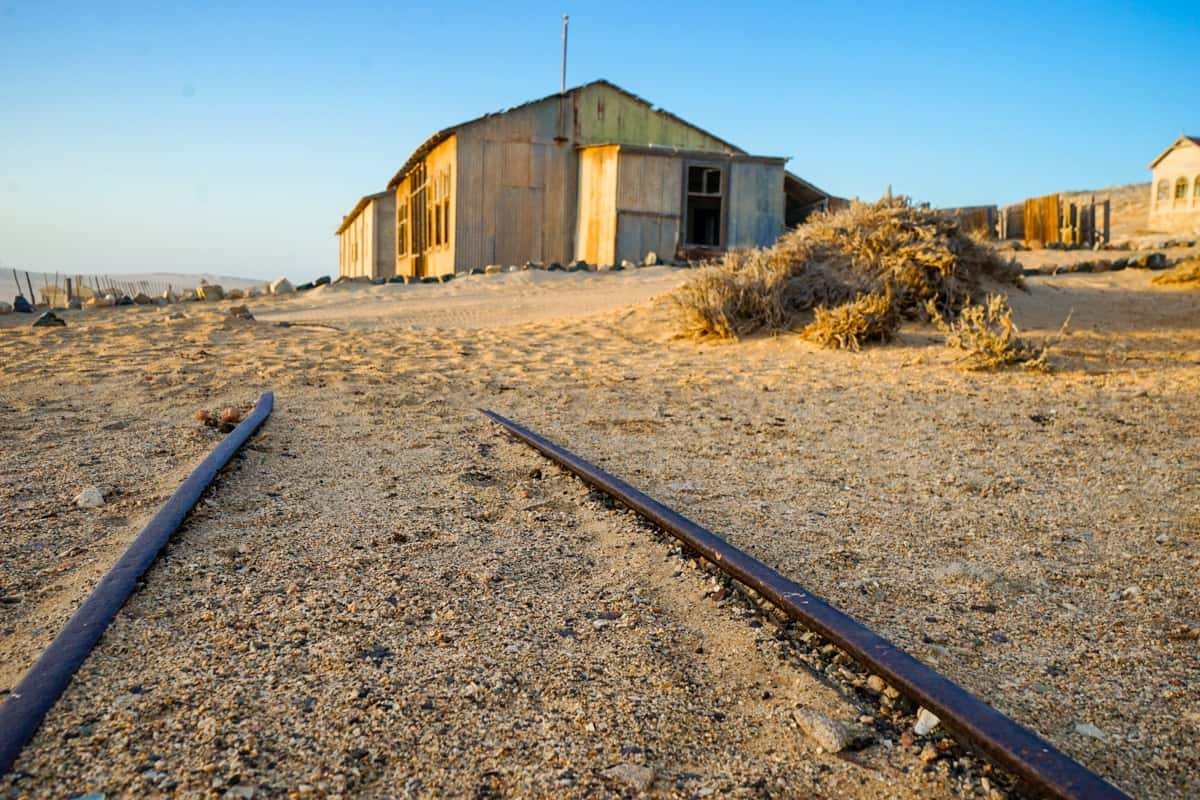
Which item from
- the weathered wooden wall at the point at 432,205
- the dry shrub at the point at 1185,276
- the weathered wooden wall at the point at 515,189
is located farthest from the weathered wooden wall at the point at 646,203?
the dry shrub at the point at 1185,276

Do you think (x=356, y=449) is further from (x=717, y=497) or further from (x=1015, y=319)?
(x=1015, y=319)

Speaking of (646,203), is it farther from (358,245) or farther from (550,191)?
(358,245)

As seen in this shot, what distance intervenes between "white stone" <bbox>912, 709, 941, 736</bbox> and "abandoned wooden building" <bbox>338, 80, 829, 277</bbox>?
1474 centimetres

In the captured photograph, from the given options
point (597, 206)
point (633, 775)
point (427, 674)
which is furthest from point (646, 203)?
point (633, 775)

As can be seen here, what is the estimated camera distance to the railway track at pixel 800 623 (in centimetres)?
141

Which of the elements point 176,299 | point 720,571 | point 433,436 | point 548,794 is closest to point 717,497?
point 720,571

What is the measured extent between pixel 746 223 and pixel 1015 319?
9.84 m

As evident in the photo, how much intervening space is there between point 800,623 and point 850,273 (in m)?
6.08

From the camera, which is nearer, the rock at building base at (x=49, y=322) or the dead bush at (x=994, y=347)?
the dead bush at (x=994, y=347)

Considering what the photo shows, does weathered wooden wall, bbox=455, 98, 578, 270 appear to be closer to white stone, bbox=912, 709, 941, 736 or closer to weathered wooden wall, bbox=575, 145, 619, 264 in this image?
weathered wooden wall, bbox=575, 145, 619, 264

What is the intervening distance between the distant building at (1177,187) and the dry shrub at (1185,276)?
26.9 meters

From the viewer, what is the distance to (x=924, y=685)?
1673mm

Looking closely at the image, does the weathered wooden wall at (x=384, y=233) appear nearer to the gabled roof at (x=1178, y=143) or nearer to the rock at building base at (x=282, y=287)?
the rock at building base at (x=282, y=287)

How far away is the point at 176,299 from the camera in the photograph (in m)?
14.3
